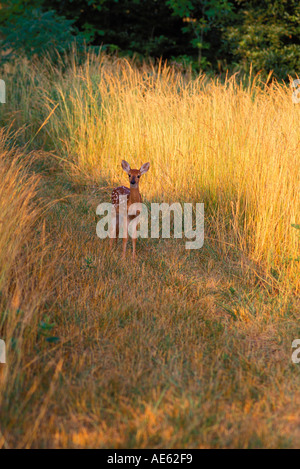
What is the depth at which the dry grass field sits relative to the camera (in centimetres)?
292

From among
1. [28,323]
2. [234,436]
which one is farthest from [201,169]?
[234,436]

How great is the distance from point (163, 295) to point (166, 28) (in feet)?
42.8

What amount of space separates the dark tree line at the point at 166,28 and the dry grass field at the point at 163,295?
5301mm

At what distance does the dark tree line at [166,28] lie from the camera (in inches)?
460

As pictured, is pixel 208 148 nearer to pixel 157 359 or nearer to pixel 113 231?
pixel 113 231

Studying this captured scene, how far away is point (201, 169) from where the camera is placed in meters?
6.11

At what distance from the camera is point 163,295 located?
4340 millimetres

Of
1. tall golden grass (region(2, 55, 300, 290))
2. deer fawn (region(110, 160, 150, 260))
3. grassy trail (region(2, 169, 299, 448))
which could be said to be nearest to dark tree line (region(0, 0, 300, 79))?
tall golden grass (region(2, 55, 300, 290))

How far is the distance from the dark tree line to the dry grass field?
530cm

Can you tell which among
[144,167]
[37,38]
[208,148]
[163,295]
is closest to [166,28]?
[37,38]

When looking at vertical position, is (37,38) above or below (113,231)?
above
